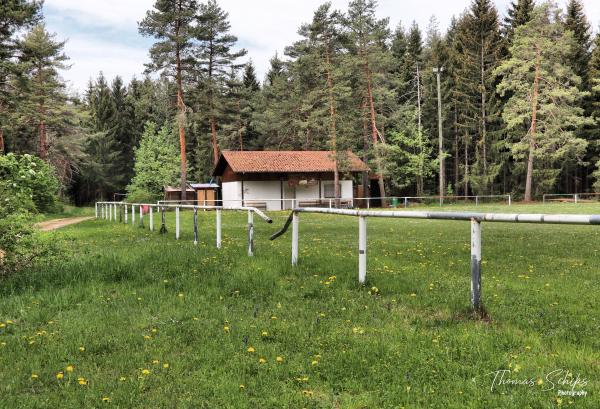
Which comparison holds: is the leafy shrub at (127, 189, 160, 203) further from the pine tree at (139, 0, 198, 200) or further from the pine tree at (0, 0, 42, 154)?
the pine tree at (0, 0, 42, 154)

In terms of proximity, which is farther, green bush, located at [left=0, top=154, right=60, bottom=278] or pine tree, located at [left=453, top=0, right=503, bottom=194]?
pine tree, located at [left=453, top=0, right=503, bottom=194]

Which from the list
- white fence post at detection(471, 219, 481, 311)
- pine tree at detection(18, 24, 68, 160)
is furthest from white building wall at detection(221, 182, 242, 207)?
white fence post at detection(471, 219, 481, 311)

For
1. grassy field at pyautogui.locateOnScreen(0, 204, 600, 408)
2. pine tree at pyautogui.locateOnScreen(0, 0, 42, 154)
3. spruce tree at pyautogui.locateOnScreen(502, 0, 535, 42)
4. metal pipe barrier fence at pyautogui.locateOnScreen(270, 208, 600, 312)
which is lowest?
grassy field at pyautogui.locateOnScreen(0, 204, 600, 408)

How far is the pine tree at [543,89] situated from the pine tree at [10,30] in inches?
1467

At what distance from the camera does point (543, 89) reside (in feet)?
141

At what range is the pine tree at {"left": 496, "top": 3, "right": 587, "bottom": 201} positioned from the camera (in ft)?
135

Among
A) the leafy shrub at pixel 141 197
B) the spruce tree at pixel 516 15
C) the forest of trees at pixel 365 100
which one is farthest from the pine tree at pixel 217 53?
the spruce tree at pixel 516 15

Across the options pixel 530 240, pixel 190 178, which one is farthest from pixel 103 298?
pixel 190 178

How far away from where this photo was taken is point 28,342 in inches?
176

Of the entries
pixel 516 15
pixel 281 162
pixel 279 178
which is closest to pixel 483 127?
pixel 516 15

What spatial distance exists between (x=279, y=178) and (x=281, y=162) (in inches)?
56.8

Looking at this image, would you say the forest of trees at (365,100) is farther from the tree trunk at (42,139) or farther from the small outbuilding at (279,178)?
the small outbuilding at (279,178)

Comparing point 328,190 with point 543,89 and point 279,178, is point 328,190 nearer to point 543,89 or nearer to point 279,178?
point 279,178

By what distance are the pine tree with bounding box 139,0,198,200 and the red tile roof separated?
5.32 m
